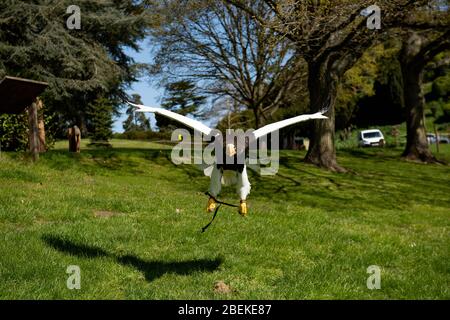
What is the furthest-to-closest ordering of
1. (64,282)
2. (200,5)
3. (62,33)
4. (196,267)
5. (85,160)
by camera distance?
1. (62,33)
2. (200,5)
3. (85,160)
4. (196,267)
5. (64,282)

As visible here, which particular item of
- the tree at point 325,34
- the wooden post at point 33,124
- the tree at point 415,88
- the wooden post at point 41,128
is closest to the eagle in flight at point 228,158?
the tree at point 325,34

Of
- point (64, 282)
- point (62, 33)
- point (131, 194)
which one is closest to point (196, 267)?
point (64, 282)

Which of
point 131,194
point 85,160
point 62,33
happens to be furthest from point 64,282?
point 62,33

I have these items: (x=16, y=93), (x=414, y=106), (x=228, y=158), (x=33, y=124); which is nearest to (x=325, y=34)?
(x=33, y=124)

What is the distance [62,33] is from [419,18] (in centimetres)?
1828

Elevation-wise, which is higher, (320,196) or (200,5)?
(200,5)

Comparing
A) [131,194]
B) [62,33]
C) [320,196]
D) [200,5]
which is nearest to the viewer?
[131,194]

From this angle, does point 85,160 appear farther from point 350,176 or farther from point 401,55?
point 401,55

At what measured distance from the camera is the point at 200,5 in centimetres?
2123

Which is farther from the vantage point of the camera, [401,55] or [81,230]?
[401,55]

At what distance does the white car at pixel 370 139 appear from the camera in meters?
43.9

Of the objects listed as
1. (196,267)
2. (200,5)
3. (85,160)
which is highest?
(200,5)

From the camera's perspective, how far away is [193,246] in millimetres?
8328

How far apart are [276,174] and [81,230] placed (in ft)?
42.4
